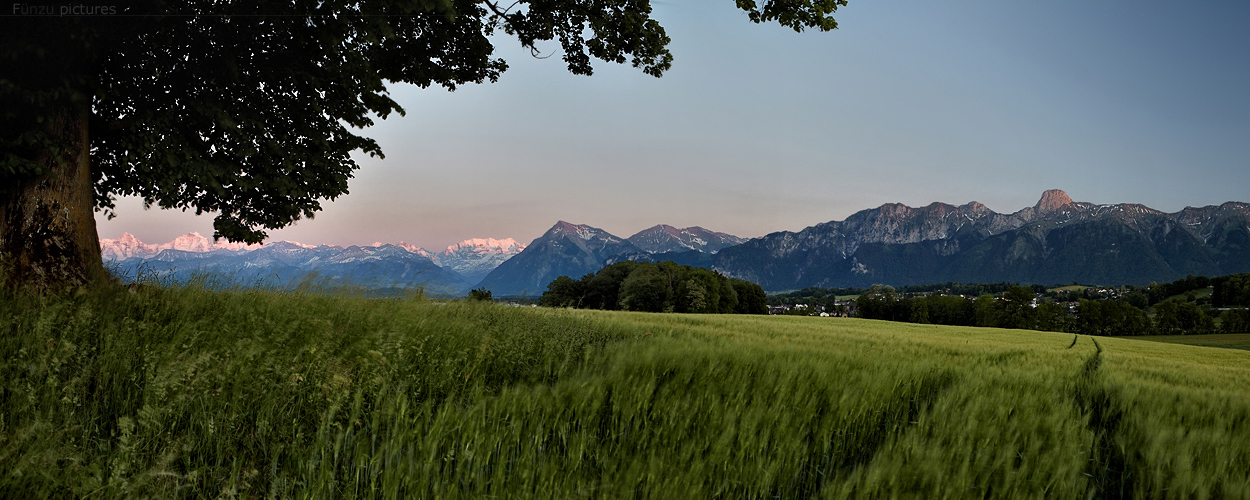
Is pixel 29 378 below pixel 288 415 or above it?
above

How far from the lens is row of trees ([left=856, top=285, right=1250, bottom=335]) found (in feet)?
296

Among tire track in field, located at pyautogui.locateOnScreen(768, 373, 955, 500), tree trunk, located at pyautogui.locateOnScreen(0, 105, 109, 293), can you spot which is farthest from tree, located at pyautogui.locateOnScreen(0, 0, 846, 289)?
tire track in field, located at pyautogui.locateOnScreen(768, 373, 955, 500)

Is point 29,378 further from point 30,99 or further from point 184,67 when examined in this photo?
point 184,67

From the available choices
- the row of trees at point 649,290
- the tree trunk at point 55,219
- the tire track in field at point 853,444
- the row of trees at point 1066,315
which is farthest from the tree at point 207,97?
the row of trees at point 1066,315

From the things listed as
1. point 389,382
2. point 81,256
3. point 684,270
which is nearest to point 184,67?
point 81,256

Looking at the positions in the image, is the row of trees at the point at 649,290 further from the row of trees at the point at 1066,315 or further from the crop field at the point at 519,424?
the crop field at the point at 519,424

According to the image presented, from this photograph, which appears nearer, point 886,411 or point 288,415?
point 288,415

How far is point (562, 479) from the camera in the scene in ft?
8.92

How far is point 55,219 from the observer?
23.1 feet

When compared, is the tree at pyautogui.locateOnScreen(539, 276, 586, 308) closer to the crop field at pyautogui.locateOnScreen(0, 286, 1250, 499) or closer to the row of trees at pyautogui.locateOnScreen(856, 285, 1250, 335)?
the row of trees at pyautogui.locateOnScreen(856, 285, 1250, 335)

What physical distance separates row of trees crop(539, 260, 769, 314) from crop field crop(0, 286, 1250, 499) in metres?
58.3

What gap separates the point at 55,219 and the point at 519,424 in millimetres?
8382

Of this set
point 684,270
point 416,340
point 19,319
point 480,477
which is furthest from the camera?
point 684,270

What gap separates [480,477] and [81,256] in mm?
8542
